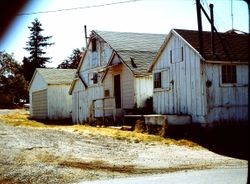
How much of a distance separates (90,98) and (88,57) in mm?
3283

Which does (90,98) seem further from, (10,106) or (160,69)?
(10,106)

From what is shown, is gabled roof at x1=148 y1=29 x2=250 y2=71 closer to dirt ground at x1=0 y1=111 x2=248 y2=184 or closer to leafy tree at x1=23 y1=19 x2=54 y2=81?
dirt ground at x1=0 y1=111 x2=248 y2=184

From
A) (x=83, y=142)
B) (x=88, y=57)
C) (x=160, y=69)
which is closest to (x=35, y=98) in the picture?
(x=88, y=57)

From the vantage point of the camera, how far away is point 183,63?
19.5 m

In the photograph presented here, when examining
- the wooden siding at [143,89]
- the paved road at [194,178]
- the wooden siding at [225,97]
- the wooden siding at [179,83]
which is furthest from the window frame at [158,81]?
the paved road at [194,178]

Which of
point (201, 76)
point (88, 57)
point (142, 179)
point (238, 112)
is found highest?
point (88, 57)

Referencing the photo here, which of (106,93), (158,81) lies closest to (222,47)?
(158,81)

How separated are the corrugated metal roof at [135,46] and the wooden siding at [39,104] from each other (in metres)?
10.9

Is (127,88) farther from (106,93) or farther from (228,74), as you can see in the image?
(228,74)

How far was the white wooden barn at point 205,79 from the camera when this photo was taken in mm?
18141

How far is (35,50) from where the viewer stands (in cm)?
7725

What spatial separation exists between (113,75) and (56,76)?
41.7 ft

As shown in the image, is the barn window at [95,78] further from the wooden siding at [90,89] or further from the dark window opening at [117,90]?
the dark window opening at [117,90]

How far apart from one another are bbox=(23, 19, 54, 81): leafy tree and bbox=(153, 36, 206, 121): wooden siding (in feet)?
183
